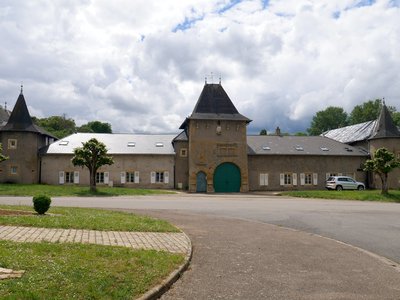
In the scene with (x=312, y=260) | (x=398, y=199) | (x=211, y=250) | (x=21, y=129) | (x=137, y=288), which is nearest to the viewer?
(x=137, y=288)

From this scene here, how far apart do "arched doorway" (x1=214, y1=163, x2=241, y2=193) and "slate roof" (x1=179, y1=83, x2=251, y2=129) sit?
5.14 metres

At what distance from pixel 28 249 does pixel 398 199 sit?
98.8 ft

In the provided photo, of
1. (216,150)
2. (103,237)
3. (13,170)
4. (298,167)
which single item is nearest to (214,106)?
(216,150)

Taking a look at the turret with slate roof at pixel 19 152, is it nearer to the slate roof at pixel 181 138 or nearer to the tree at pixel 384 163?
the slate roof at pixel 181 138

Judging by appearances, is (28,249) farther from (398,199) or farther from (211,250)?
(398,199)

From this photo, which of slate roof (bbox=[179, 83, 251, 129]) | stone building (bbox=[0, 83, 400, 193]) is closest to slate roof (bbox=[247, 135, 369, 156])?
stone building (bbox=[0, 83, 400, 193])

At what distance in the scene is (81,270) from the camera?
21.5 ft

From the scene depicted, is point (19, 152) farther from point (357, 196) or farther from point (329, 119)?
point (329, 119)

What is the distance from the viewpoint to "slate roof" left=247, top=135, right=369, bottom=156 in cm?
4662

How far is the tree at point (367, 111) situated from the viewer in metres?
79.9

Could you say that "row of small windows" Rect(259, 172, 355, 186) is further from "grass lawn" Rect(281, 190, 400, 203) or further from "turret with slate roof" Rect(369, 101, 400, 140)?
"grass lawn" Rect(281, 190, 400, 203)

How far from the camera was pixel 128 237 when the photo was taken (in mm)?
10547

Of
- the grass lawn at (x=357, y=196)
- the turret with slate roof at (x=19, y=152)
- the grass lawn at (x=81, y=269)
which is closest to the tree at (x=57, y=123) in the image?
the turret with slate roof at (x=19, y=152)

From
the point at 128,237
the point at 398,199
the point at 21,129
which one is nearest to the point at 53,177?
the point at 21,129
